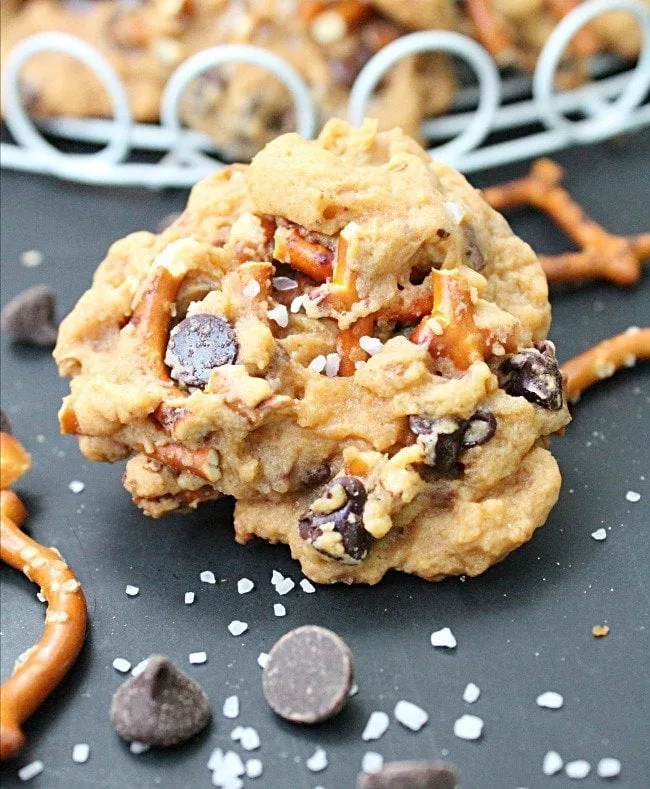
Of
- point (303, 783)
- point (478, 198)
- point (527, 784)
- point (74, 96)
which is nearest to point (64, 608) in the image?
point (303, 783)

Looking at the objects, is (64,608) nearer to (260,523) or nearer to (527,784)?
(260,523)

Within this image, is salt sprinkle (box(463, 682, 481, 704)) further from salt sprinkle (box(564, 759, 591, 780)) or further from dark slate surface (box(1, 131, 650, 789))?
salt sprinkle (box(564, 759, 591, 780))

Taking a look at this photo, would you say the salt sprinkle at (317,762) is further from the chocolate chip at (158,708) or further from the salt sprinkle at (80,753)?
the salt sprinkle at (80,753)

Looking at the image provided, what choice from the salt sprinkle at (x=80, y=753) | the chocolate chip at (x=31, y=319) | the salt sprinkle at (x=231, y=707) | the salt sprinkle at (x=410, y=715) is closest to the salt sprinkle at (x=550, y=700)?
the salt sprinkle at (x=410, y=715)

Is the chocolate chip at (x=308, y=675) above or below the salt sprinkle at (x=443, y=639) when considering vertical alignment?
above

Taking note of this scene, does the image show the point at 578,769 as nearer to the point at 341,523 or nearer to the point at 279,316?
the point at 341,523

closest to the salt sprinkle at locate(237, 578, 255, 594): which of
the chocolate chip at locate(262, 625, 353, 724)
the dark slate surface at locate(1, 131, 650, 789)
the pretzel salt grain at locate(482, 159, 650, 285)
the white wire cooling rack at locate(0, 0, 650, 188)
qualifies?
the dark slate surface at locate(1, 131, 650, 789)
